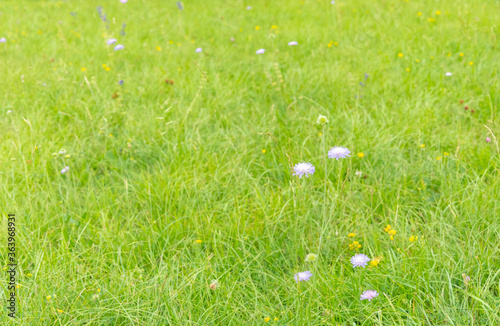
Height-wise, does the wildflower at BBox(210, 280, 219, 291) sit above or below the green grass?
above

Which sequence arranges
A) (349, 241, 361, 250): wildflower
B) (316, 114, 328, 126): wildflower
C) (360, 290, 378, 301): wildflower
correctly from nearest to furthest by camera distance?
(360, 290, 378, 301): wildflower, (316, 114, 328, 126): wildflower, (349, 241, 361, 250): wildflower

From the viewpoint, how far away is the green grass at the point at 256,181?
1519mm

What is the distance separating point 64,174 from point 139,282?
3.30 ft

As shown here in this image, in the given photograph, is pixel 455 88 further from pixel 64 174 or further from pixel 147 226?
pixel 64 174

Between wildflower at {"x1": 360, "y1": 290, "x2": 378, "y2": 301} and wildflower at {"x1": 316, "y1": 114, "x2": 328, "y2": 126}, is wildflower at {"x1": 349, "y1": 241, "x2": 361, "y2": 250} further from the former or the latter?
wildflower at {"x1": 316, "y1": 114, "x2": 328, "y2": 126}

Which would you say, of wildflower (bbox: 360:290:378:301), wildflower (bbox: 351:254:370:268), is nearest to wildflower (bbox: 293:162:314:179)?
wildflower (bbox: 351:254:370:268)

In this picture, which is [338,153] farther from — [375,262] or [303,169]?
[375,262]

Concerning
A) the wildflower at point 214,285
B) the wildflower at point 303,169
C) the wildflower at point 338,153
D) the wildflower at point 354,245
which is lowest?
the wildflower at point 354,245

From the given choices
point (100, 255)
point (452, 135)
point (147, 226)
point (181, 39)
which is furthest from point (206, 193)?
point (181, 39)

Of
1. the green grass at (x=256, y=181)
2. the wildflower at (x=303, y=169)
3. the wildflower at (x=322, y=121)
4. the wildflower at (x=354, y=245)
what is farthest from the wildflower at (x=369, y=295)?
the wildflower at (x=322, y=121)

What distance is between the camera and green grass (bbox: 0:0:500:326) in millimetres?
1519

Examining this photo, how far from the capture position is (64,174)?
93.3 inches

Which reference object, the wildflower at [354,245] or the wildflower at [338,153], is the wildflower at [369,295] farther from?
the wildflower at [338,153]

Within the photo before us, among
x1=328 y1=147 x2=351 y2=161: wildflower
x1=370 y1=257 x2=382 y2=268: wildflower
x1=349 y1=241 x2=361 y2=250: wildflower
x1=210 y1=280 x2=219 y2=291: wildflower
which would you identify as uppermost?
x1=328 y1=147 x2=351 y2=161: wildflower
